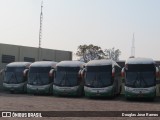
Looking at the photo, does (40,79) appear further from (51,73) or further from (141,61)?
(141,61)

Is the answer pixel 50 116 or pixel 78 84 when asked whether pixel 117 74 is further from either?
pixel 50 116

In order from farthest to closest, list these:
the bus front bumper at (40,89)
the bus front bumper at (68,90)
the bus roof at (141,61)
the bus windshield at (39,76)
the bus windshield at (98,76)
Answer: the bus windshield at (39,76) → the bus front bumper at (40,89) → the bus front bumper at (68,90) → the bus windshield at (98,76) → the bus roof at (141,61)

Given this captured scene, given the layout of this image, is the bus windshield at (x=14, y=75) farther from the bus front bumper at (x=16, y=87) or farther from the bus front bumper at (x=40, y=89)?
the bus front bumper at (x=40, y=89)

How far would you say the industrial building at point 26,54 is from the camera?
46.3 metres

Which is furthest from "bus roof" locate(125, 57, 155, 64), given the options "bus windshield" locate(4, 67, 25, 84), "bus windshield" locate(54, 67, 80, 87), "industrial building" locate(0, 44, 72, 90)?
"industrial building" locate(0, 44, 72, 90)

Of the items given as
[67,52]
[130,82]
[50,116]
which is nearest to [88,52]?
[67,52]

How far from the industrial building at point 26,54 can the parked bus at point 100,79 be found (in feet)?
51.6

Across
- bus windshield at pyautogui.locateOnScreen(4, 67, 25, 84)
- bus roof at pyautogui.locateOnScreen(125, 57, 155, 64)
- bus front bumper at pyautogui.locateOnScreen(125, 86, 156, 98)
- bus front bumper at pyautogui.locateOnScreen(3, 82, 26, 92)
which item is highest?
bus roof at pyautogui.locateOnScreen(125, 57, 155, 64)

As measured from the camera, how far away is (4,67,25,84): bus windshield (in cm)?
3662

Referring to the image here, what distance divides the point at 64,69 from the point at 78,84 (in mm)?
1630

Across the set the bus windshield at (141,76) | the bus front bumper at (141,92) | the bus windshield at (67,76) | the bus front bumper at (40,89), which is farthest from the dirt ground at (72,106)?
the bus front bumper at (40,89)

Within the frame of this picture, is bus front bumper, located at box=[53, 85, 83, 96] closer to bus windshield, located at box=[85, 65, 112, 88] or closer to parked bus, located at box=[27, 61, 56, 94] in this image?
bus windshield, located at box=[85, 65, 112, 88]

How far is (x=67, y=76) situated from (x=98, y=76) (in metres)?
2.87

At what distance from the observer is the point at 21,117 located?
15719 mm
